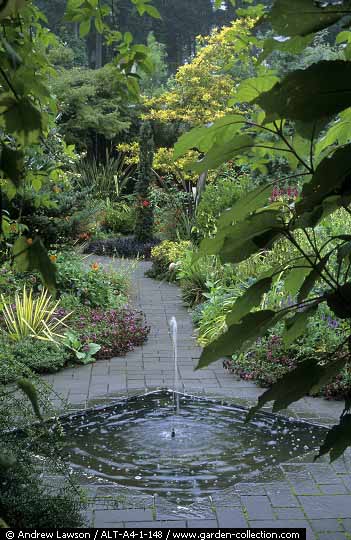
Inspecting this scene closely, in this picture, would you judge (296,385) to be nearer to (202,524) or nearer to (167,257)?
(202,524)

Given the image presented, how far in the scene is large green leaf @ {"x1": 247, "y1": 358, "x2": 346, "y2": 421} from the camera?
34.9 inches

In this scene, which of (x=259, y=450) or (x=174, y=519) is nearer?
(x=174, y=519)

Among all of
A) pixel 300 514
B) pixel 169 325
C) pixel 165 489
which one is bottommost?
pixel 169 325

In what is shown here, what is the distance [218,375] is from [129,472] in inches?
86.0

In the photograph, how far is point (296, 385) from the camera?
35.2 inches

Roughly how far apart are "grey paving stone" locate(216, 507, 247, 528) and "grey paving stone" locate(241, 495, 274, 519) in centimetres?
5

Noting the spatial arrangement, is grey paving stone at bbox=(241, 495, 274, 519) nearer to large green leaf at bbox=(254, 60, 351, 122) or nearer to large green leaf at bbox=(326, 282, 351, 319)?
large green leaf at bbox=(326, 282, 351, 319)

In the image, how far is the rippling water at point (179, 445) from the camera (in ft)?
12.9

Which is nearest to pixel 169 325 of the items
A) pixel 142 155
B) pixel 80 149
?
pixel 142 155

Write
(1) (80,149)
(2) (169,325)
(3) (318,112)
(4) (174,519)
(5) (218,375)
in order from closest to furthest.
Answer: (3) (318,112), (4) (174,519), (5) (218,375), (2) (169,325), (1) (80,149)

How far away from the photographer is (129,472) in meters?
4.08

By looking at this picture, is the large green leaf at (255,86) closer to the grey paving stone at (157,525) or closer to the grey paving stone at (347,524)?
the grey paving stone at (157,525)

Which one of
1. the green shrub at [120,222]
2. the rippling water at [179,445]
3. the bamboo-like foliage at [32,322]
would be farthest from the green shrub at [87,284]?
the green shrub at [120,222]

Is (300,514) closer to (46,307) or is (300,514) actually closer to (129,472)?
(129,472)
